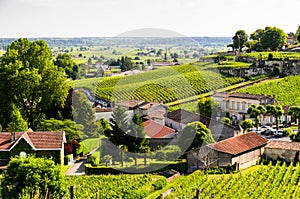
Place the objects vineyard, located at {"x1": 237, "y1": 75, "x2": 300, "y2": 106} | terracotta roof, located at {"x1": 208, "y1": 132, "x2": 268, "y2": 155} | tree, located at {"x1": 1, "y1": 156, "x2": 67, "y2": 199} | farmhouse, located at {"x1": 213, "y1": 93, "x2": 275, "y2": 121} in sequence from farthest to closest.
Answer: vineyard, located at {"x1": 237, "y1": 75, "x2": 300, "y2": 106}
farmhouse, located at {"x1": 213, "y1": 93, "x2": 275, "y2": 121}
terracotta roof, located at {"x1": 208, "y1": 132, "x2": 268, "y2": 155}
tree, located at {"x1": 1, "y1": 156, "x2": 67, "y2": 199}

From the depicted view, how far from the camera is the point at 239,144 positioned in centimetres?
1939

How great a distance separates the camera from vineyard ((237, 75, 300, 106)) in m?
32.9

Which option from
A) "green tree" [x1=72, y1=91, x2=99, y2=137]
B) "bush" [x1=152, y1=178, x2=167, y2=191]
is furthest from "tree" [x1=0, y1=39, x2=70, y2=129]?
"bush" [x1=152, y1=178, x2=167, y2=191]

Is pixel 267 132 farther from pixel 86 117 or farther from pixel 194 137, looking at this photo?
pixel 86 117

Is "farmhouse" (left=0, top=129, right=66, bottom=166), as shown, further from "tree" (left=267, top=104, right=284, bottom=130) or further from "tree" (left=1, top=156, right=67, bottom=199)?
"tree" (left=267, top=104, right=284, bottom=130)

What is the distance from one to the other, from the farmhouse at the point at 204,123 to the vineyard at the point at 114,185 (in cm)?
555

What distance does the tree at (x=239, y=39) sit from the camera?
53.6 m

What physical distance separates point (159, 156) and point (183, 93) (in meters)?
15.0

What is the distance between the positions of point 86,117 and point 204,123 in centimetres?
588

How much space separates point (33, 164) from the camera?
13.4 metres

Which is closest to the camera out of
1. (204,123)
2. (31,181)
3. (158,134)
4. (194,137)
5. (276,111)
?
(31,181)

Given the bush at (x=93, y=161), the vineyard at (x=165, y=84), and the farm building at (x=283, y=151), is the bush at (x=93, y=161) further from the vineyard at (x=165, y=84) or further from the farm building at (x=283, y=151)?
the vineyard at (x=165, y=84)

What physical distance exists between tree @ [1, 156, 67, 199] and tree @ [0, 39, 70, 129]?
8.38m

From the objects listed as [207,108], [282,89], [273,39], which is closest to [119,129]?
[207,108]
